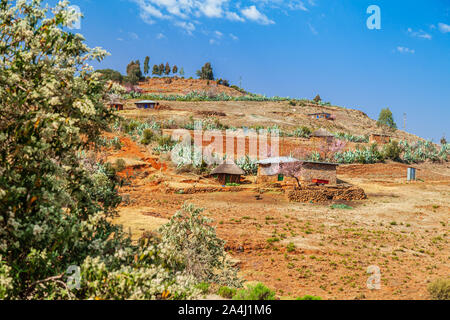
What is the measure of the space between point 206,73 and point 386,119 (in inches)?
2064

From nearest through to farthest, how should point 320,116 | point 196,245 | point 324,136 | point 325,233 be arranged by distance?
point 196,245
point 325,233
point 324,136
point 320,116

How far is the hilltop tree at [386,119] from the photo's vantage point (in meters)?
76.4

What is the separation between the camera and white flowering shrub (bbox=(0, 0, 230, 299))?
18.9 ft

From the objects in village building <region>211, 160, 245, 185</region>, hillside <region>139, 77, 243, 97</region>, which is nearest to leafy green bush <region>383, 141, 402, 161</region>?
village building <region>211, 160, 245, 185</region>

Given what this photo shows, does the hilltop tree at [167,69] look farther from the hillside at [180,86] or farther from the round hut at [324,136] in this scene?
the round hut at [324,136]

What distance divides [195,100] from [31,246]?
2815 inches

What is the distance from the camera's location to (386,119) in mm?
76688

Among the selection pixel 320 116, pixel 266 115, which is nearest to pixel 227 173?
pixel 266 115

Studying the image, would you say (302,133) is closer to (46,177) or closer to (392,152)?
(392,152)

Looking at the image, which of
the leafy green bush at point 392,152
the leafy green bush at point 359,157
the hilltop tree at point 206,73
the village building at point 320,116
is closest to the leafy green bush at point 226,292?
the leafy green bush at point 359,157

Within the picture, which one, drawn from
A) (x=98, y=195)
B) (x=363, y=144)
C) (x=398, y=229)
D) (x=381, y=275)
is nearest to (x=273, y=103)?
(x=363, y=144)

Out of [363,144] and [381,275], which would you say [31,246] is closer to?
[381,275]

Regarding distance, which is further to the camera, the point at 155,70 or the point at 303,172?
the point at 155,70

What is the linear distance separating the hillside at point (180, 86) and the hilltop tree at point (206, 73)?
528 cm
